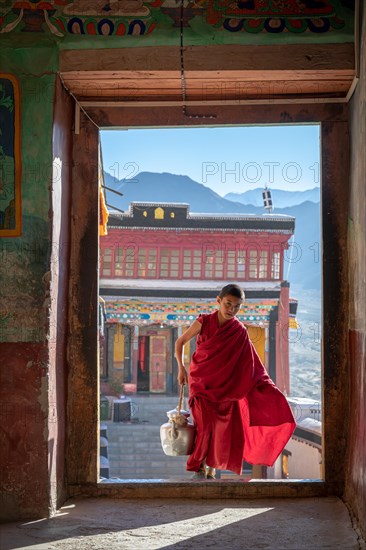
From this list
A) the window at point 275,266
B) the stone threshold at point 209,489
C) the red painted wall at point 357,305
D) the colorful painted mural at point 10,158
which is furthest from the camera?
the window at point 275,266

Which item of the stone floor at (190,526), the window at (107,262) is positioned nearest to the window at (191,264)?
the window at (107,262)

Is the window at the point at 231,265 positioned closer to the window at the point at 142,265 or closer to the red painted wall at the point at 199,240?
the red painted wall at the point at 199,240

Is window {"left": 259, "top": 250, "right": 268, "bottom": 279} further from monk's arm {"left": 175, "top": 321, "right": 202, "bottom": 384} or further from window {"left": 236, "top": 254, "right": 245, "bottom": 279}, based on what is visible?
monk's arm {"left": 175, "top": 321, "right": 202, "bottom": 384}

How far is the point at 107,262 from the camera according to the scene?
1736cm

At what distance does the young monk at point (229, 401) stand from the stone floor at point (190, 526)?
14.6 inches

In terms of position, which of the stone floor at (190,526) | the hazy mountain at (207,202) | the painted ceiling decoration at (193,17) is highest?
the hazy mountain at (207,202)

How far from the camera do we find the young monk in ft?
14.3

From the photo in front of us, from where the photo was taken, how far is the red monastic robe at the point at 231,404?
4.35m

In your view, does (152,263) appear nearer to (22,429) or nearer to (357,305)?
(357,305)

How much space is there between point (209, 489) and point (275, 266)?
12929 millimetres

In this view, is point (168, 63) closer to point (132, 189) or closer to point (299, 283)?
point (132, 189)

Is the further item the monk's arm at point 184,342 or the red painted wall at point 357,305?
the monk's arm at point 184,342

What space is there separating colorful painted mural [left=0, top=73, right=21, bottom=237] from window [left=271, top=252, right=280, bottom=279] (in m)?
13.2

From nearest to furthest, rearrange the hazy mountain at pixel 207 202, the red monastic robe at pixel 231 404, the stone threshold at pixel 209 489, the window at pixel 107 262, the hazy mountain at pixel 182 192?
the stone threshold at pixel 209 489 < the red monastic robe at pixel 231 404 < the window at pixel 107 262 < the hazy mountain at pixel 207 202 < the hazy mountain at pixel 182 192
